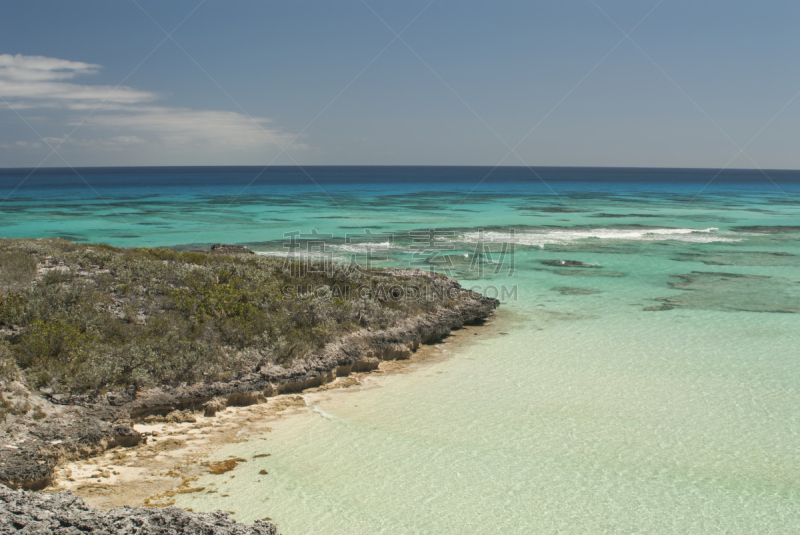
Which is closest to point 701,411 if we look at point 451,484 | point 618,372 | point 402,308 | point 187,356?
point 618,372

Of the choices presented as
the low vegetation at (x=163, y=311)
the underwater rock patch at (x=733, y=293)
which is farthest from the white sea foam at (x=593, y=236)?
the low vegetation at (x=163, y=311)

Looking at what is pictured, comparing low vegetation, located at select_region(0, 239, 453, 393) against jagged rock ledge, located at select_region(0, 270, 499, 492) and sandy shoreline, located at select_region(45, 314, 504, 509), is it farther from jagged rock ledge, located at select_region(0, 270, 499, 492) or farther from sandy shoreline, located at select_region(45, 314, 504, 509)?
sandy shoreline, located at select_region(45, 314, 504, 509)

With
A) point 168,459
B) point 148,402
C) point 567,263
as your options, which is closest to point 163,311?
point 148,402

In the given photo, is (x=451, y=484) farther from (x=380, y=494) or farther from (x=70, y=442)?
(x=70, y=442)

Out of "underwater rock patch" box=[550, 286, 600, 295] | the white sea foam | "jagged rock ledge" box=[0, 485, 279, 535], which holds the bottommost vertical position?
"jagged rock ledge" box=[0, 485, 279, 535]

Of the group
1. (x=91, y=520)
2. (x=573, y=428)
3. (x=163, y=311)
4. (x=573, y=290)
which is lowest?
(x=573, y=428)

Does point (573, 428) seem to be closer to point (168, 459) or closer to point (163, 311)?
point (168, 459)

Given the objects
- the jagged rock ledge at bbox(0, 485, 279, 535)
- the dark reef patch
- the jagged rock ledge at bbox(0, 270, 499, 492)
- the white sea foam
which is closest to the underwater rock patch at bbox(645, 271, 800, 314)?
the dark reef patch
